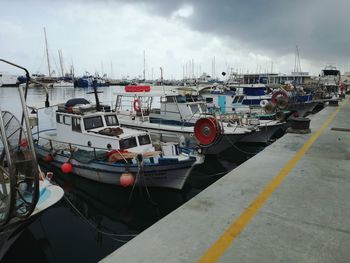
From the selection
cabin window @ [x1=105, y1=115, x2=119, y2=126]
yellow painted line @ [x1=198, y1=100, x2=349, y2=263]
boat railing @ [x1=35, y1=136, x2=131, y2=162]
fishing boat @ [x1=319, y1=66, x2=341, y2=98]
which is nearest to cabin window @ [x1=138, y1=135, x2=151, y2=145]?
boat railing @ [x1=35, y1=136, x2=131, y2=162]

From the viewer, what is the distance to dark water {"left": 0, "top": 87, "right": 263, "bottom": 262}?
7.23m

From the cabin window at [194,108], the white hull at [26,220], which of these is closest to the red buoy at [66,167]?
the white hull at [26,220]

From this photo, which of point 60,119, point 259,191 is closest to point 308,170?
point 259,191

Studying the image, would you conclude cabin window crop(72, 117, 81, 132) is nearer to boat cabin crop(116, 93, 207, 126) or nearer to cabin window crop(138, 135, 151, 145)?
cabin window crop(138, 135, 151, 145)

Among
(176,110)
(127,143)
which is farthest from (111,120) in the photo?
(176,110)

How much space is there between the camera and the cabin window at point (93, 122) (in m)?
12.1

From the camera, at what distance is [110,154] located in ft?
34.2

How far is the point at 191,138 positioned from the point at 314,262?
11.4 metres

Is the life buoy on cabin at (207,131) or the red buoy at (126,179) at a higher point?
→ the life buoy on cabin at (207,131)

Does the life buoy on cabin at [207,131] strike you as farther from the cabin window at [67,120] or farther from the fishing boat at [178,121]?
the cabin window at [67,120]

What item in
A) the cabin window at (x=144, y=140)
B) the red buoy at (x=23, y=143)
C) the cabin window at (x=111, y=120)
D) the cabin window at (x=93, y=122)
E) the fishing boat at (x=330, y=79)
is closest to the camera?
the red buoy at (x=23, y=143)

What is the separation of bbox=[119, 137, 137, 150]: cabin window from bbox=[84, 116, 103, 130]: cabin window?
1950mm

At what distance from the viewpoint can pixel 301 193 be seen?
5488mm

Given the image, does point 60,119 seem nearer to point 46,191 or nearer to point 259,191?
point 46,191
